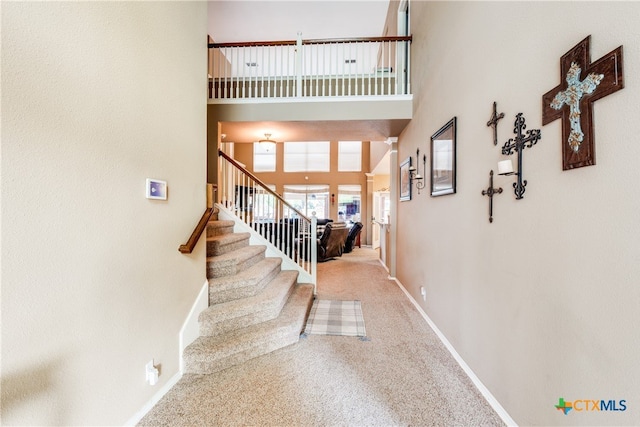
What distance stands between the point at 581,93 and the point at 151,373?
2.69 meters

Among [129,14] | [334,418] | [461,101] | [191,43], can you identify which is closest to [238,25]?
[191,43]

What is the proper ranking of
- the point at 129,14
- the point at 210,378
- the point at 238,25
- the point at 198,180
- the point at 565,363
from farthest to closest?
1. the point at 238,25
2. the point at 198,180
3. the point at 210,378
4. the point at 129,14
5. the point at 565,363

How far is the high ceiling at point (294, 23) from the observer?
4.38 m

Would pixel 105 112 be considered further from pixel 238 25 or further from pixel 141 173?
pixel 238 25

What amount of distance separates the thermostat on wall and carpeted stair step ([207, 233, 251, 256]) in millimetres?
1273

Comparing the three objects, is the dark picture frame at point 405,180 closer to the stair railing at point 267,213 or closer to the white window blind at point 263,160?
the stair railing at point 267,213

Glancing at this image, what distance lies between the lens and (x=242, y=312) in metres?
2.33

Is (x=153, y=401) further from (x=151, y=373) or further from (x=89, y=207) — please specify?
(x=89, y=207)

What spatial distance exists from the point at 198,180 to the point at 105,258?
0.96 m

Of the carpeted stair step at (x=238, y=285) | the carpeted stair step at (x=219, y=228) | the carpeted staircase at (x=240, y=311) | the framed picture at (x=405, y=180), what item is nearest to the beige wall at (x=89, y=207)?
the carpeted staircase at (x=240, y=311)

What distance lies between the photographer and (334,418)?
1.56 meters

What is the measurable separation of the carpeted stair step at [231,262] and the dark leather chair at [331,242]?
3356 mm

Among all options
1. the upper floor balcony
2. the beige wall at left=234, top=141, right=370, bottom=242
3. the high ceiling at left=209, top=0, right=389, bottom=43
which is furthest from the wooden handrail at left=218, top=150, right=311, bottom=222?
the beige wall at left=234, top=141, right=370, bottom=242

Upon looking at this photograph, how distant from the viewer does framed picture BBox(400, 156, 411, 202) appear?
3.71 meters
